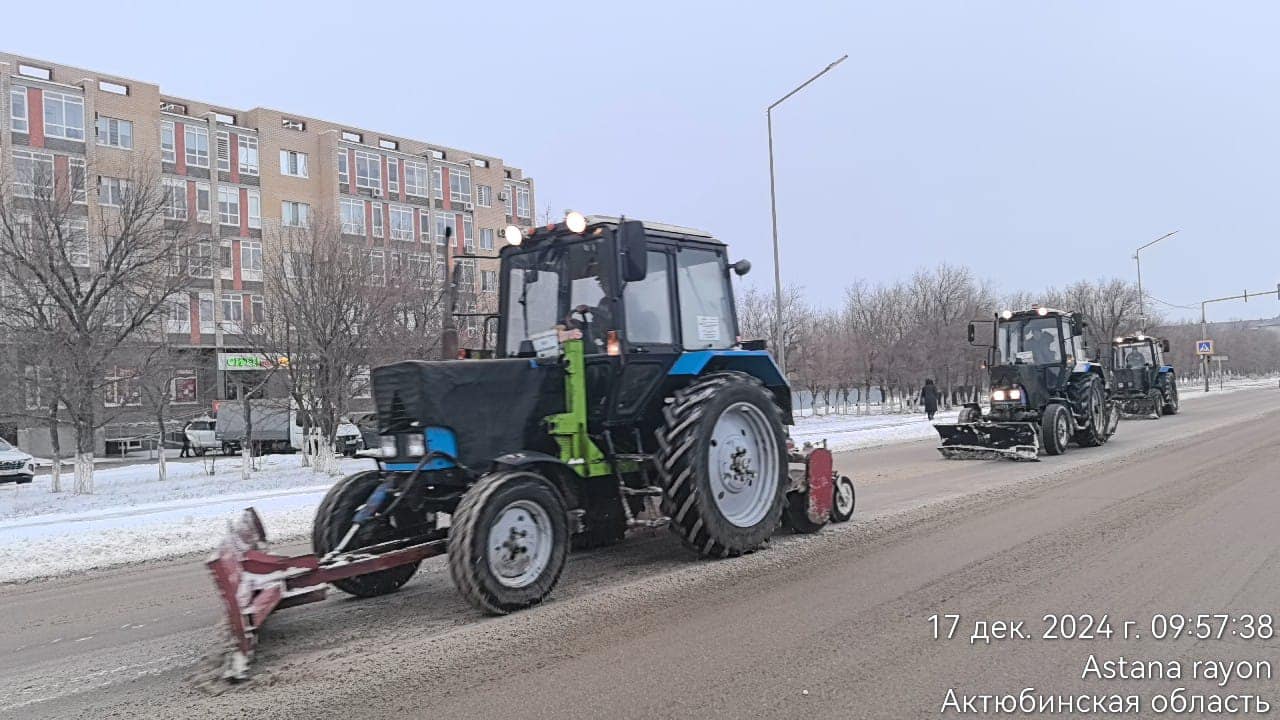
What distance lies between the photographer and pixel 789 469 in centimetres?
804

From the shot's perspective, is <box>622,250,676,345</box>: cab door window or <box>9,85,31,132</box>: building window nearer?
<box>622,250,676,345</box>: cab door window

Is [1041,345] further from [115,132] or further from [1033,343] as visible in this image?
[115,132]

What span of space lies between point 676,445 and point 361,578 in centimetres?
245

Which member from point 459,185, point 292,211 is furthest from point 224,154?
point 459,185

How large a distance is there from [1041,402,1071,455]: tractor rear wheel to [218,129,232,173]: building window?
43.7 m

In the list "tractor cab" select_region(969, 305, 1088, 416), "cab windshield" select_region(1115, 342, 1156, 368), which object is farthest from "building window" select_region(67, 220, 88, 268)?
"cab windshield" select_region(1115, 342, 1156, 368)

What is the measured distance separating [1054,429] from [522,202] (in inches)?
2051

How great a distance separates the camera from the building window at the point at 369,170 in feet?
172

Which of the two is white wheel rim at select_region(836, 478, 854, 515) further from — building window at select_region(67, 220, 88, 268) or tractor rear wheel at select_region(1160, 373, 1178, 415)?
tractor rear wheel at select_region(1160, 373, 1178, 415)

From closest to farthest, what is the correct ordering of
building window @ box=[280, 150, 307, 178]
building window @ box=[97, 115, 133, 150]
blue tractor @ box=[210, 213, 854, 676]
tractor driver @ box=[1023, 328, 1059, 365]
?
blue tractor @ box=[210, 213, 854, 676]
tractor driver @ box=[1023, 328, 1059, 365]
building window @ box=[97, 115, 133, 150]
building window @ box=[280, 150, 307, 178]

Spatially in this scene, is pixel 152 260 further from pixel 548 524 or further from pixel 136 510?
pixel 548 524

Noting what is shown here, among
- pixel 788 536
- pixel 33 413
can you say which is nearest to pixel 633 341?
pixel 788 536

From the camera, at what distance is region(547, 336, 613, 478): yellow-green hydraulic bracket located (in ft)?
21.1

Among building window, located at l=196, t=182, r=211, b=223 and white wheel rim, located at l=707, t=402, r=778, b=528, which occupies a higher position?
building window, located at l=196, t=182, r=211, b=223
